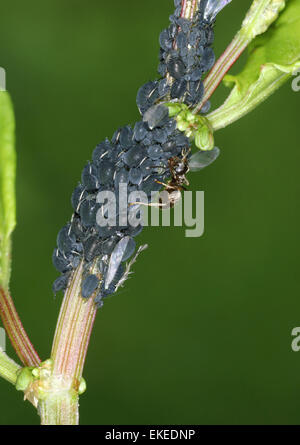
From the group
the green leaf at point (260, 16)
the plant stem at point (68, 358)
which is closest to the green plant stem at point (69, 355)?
the plant stem at point (68, 358)

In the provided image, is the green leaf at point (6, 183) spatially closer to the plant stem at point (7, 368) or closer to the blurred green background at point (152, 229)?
the plant stem at point (7, 368)

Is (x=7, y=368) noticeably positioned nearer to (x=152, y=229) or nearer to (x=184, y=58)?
(x=184, y=58)

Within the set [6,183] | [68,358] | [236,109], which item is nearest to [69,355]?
[68,358]

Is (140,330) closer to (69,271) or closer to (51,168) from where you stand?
(51,168)

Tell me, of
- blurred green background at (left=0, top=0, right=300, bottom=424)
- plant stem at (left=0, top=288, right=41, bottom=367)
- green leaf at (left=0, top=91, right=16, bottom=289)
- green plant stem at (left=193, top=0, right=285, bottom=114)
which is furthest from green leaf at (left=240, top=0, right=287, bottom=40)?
blurred green background at (left=0, top=0, right=300, bottom=424)

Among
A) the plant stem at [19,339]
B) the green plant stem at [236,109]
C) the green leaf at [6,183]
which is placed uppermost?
the green plant stem at [236,109]

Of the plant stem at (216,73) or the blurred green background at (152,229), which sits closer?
the plant stem at (216,73)
